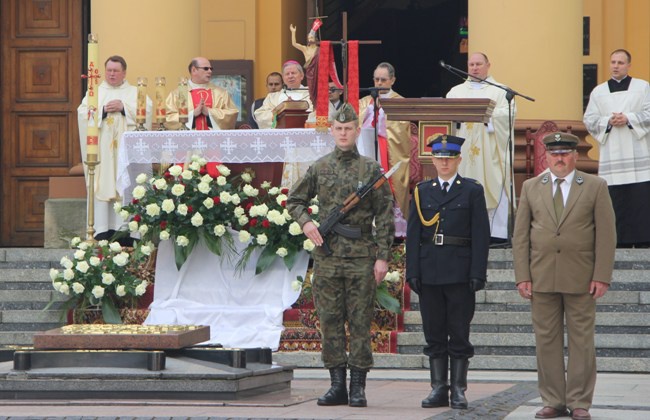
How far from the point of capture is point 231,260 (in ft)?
48.3

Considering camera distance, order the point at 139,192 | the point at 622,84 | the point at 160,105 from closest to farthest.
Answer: the point at 139,192, the point at 160,105, the point at 622,84

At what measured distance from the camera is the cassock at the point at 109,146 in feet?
54.6

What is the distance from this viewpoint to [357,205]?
34.8ft

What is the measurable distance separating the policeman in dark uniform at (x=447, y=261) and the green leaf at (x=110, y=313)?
15.0ft

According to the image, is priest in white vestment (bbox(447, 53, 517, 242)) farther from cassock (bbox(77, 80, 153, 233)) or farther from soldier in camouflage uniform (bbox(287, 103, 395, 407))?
soldier in camouflage uniform (bbox(287, 103, 395, 407))

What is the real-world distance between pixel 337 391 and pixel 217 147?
5.16 m

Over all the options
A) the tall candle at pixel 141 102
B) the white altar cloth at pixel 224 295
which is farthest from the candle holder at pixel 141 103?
the white altar cloth at pixel 224 295

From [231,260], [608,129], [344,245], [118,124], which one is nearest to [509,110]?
[608,129]

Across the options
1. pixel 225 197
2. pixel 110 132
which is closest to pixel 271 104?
pixel 110 132

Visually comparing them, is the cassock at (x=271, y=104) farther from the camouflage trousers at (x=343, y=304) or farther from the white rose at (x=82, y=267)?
the camouflage trousers at (x=343, y=304)

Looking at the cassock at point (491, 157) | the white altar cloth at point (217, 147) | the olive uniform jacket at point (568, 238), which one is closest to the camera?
the olive uniform jacket at point (568, 238)

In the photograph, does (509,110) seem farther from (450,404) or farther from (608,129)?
(450,404)

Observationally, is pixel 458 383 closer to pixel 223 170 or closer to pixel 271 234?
pixel 271 234

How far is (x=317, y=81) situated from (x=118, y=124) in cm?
259
